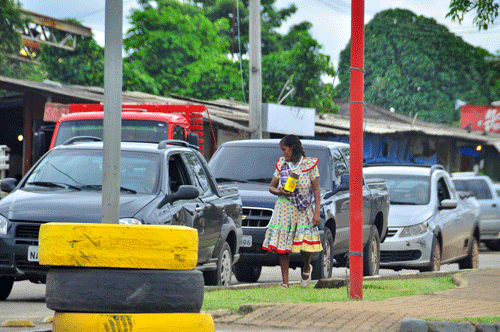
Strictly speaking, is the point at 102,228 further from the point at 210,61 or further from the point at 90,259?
the point at 210,61

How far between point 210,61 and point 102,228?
43257 millimetres

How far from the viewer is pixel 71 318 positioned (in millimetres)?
4938

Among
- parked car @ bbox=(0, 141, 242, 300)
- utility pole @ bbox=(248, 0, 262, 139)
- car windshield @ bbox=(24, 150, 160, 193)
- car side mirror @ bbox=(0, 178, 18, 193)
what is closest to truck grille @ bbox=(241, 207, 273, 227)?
parked car @ bbox=(0, 141, 242, 300)

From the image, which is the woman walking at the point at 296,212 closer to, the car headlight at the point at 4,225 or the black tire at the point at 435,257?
the car headlight at the point at 4,225

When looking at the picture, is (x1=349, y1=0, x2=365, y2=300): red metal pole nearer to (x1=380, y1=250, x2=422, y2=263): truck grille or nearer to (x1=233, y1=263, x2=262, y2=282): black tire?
(x1=233, y1=263, x2=262, y2=282): black tire

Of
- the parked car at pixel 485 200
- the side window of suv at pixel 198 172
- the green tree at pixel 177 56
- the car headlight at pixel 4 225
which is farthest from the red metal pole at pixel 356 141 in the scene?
the green tree at pixel 177 56

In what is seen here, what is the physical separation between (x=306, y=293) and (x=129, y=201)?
6.97 feet

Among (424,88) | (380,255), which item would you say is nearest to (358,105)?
(380,255)

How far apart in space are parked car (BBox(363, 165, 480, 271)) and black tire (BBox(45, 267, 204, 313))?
8.97 m

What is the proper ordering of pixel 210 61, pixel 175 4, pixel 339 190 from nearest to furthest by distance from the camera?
pixel 339 190 < pixel 210 61 < pixel 175 4

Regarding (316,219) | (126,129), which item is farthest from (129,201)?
(126,129)

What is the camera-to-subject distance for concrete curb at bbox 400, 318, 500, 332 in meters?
6.95

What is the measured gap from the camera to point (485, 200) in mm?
24250

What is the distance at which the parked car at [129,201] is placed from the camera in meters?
8.55
